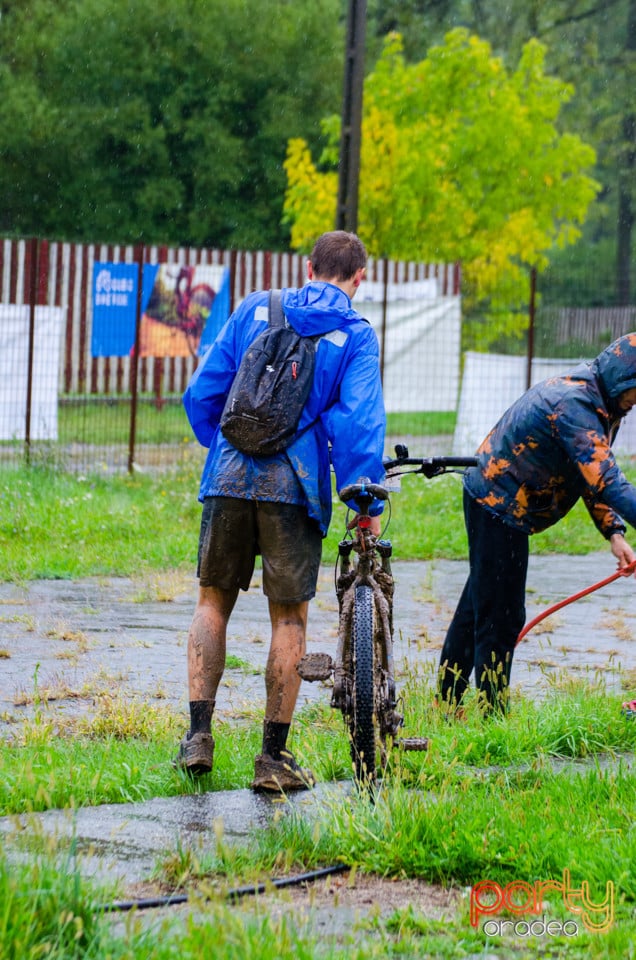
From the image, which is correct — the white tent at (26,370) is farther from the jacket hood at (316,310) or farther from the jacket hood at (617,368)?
the jacket hood at (617,368)

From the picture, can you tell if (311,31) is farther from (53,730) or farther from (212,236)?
(53,730)

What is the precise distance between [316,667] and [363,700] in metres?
0.25

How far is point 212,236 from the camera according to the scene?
1647 inches

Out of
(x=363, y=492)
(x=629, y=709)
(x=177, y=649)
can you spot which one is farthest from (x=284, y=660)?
(x=177, y=649)

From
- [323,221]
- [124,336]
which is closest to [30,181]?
[323,221]

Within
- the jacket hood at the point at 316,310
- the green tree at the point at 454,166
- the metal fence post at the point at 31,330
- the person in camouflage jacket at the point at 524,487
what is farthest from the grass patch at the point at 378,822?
the green tree at the point at 454,166

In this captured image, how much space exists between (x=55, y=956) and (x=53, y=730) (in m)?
2.55

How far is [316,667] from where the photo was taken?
15.2 feet

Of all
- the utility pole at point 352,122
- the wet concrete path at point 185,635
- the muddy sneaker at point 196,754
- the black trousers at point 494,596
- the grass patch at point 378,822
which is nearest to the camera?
the grass patch at point 378,822

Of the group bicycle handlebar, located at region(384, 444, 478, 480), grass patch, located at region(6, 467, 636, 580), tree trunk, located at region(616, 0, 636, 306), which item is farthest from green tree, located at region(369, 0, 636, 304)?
bicycle handlebar, located at region(384, 444, 478, 480)

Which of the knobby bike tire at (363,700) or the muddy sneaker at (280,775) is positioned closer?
the knobby bike tire at (363,700)

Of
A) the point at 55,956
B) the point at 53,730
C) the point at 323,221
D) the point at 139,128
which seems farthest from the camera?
the point at 139,128

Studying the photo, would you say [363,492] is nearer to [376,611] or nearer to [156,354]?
[376,611]

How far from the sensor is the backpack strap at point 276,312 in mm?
4879
